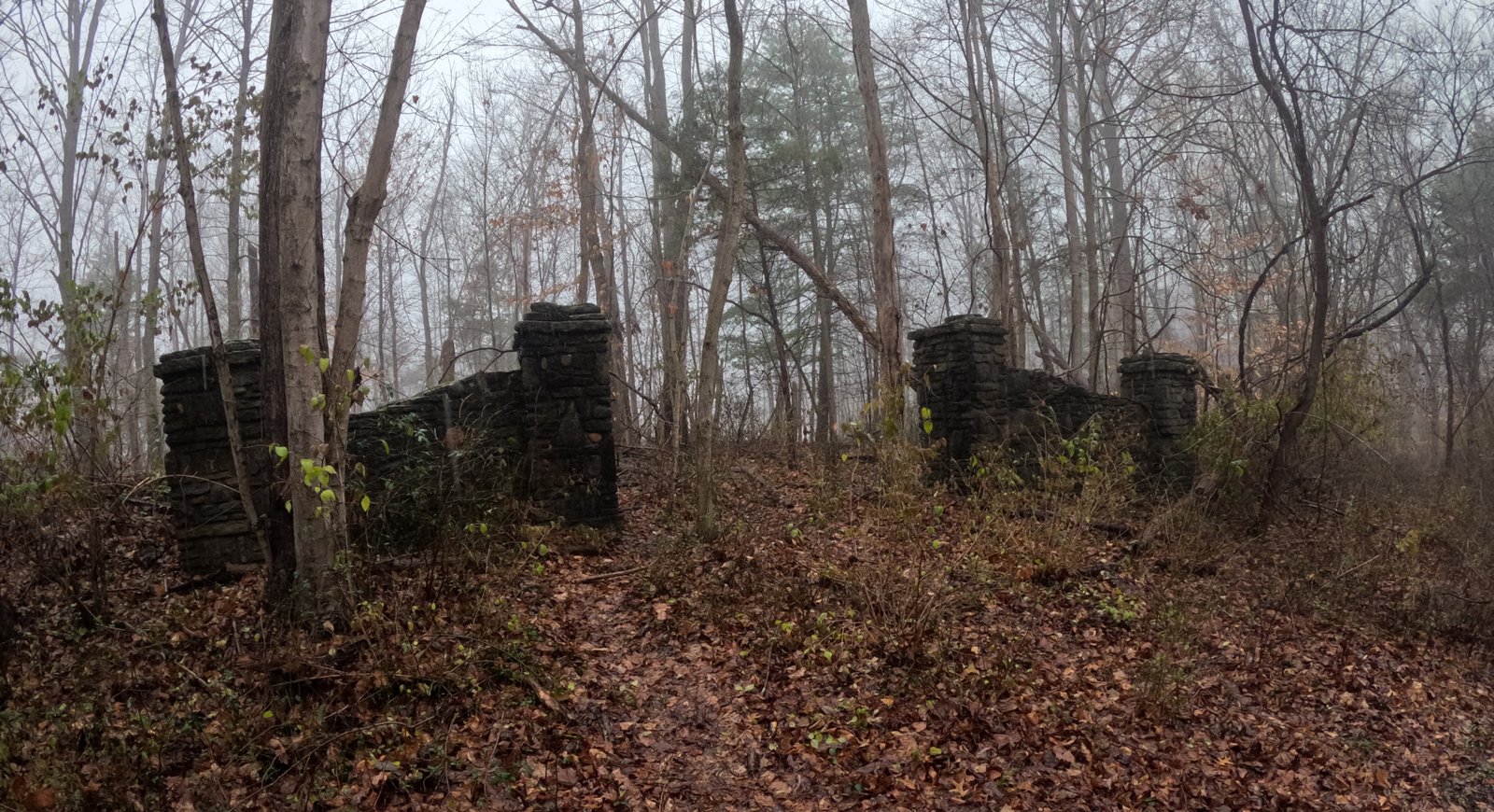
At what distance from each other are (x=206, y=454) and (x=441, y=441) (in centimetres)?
180

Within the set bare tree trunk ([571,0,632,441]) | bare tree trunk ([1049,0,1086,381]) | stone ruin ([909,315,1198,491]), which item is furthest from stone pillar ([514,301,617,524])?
bare tree trunk ([1049,0,1086,381])

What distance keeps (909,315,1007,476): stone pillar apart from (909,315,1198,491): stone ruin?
0.01 m

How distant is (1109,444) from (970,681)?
4.40 metres

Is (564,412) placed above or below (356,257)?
below

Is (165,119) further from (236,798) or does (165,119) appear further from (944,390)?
(944,390)

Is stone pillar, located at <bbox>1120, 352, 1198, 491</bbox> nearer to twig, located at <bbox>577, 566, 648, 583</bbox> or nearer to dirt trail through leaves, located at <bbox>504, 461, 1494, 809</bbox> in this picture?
dirt trail through leaves, located at <bbox>504, 461, 1494, 809</bbox>

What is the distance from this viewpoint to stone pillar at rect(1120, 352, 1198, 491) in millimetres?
11781

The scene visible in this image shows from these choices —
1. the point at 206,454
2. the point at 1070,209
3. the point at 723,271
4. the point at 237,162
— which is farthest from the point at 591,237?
the point at 1070,209

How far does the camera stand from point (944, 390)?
10.9 meters

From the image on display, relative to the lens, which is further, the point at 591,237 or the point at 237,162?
the point at 591,237

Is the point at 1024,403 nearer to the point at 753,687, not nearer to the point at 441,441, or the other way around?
the point at 753,687

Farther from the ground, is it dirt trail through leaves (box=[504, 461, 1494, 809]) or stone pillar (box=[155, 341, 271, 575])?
stone pillar (box=[155, 341, 271, 575])

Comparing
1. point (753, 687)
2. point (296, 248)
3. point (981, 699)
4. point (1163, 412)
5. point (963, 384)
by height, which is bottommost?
point (981, 699)

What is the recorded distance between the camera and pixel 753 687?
5.64m
